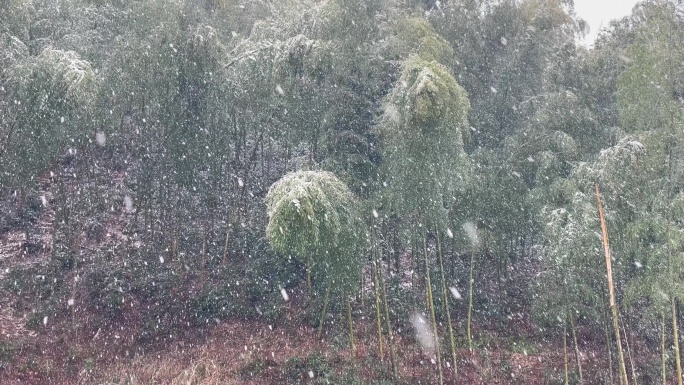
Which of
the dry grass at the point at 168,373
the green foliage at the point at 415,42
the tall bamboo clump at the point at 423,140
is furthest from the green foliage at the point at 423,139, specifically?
the dry grass at the point at 168,373

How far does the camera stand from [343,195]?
293 inches

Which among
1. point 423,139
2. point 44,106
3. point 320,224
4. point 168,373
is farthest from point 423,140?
point 44,106

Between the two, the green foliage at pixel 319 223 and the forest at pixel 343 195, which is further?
the forest at pixel 343 195

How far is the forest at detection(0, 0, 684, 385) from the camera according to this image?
24.2 feet

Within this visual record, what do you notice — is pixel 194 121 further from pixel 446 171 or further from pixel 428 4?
pixel 428 4

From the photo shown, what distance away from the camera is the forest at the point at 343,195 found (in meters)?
7.36

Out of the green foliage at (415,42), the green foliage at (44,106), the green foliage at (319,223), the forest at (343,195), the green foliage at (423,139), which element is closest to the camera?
the green foliage at (319,223)

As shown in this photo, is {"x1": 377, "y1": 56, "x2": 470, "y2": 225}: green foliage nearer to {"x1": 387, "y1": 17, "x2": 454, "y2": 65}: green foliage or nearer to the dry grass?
{"x1": 387, "y1": 17, "x2": 454, "y2": 65}: green foliage

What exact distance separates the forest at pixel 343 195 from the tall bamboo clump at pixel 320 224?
0.04 meters

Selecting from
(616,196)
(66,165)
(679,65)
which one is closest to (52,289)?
(66,165)

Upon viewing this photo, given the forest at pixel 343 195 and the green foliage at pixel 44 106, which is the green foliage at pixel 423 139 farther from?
the green foliage at pixel 44 106

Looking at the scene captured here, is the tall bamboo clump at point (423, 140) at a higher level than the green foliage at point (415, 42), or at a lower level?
lower

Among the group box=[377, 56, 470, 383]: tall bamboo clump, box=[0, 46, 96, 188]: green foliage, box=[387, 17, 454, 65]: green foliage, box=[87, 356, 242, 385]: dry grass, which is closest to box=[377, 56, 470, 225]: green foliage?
box=[377, 56, 470, 383]: tall bamboo clump

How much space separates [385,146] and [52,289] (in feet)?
21.1
